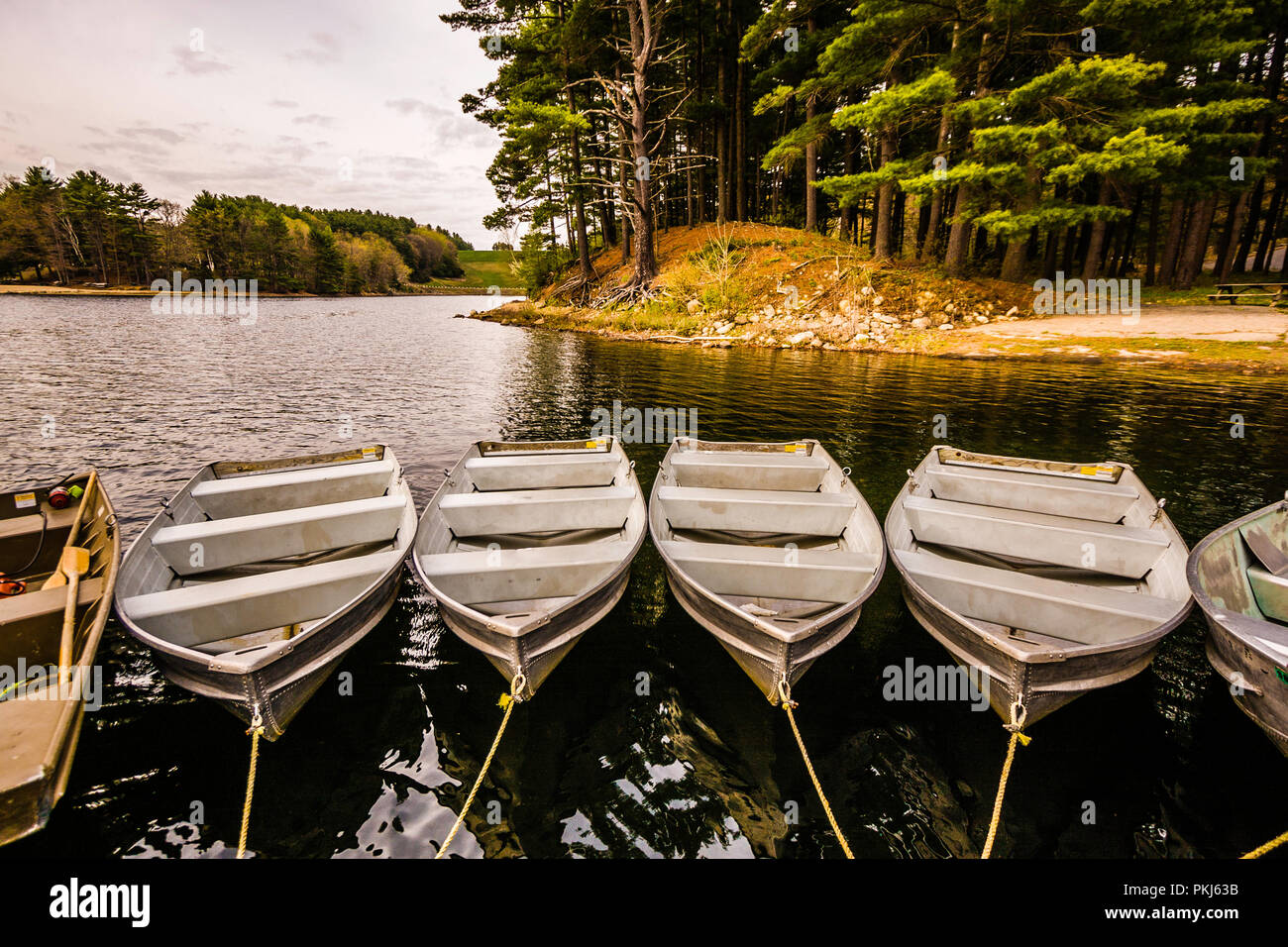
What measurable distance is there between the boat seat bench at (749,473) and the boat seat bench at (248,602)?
174 inches

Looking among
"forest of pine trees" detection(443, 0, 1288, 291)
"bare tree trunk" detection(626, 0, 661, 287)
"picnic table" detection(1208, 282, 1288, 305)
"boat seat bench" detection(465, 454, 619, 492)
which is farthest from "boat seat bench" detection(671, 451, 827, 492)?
"picnic table" detection(1208, 282, 1288, 305)

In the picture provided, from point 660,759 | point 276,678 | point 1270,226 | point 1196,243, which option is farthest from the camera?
point 1270,226

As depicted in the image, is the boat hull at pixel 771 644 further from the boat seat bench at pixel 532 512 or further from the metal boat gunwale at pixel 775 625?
the boat seat bench at pixel 532 512

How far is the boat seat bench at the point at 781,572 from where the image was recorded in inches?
213

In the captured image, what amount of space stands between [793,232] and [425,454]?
30.9 meters

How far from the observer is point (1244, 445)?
11.2 m

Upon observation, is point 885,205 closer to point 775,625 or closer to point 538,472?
point 538,472

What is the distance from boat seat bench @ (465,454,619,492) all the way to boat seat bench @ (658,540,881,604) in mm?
2717

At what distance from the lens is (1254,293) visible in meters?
24.6

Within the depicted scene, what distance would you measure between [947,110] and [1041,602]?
25.1 m

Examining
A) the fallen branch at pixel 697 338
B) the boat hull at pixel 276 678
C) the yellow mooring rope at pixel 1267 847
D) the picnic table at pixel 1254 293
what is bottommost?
the yellow mooring rope at pixel 1267 847

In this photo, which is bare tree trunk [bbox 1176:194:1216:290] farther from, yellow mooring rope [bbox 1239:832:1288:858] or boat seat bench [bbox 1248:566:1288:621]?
yellow mooring rope [bbox 1239:832:1288:858]

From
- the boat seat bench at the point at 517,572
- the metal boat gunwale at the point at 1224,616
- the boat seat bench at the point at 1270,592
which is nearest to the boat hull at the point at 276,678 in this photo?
the boat seat bench at the point at 517,572

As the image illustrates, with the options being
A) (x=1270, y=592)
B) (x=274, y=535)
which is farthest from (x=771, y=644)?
(x=274, y=535)
